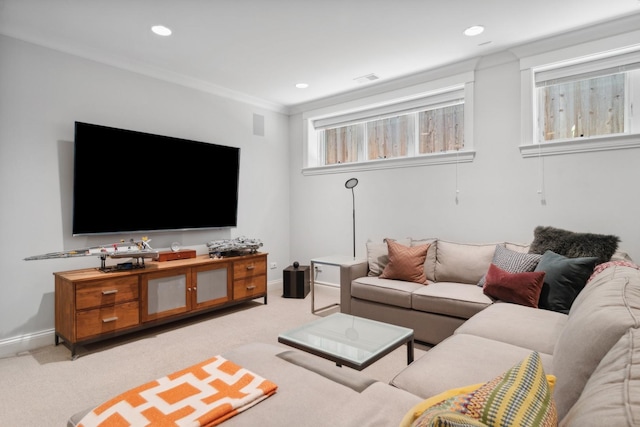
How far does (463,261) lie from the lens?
3.19m

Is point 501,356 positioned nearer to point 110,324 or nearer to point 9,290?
point 110,324

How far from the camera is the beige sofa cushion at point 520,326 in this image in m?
1.79

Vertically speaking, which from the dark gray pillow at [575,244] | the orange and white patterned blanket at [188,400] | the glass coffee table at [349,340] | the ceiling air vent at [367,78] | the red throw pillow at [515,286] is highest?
the ceiling air vent at [367,78]

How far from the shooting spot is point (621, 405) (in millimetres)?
574

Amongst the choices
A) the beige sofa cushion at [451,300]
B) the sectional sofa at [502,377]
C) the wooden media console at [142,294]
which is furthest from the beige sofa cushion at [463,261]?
the wooden media console at [142,294]

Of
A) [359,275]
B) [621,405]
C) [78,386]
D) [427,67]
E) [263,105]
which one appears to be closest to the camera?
[621,405]

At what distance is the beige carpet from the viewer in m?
2.10

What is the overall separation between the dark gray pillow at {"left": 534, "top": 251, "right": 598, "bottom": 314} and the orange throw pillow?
3.43 ft

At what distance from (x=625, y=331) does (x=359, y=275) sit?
8.89 ft

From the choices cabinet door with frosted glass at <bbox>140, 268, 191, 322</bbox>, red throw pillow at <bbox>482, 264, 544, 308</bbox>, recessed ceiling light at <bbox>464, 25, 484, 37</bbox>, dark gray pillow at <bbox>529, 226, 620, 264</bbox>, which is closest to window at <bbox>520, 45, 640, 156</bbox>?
recessed ceiling light at <bbox>464, 25, 484, 37</bbox>

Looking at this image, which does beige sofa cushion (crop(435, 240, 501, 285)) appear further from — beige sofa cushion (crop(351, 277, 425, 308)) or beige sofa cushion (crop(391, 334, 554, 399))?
beige sofa cushion (crop(391, 334, 554, 399))

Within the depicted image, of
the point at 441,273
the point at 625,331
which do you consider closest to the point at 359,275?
the point at 441,273

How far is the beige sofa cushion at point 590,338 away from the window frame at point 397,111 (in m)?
2.73

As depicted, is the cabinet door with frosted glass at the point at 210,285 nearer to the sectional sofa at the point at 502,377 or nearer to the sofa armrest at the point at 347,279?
the sofa armrest at the point at 347,279
